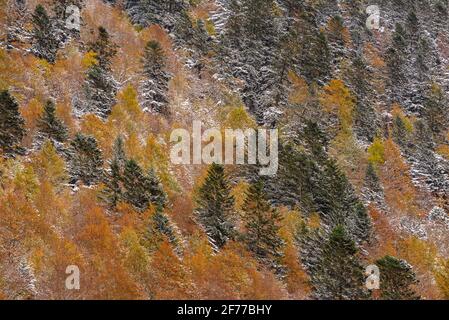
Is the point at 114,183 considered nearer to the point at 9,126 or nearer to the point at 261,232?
the point at 9,126

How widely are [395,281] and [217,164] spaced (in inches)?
583

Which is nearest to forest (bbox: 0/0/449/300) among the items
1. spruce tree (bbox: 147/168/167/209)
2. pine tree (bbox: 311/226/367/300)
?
pine tree (bbox: 311/226/367/300)

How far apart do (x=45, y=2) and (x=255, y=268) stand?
124 feet

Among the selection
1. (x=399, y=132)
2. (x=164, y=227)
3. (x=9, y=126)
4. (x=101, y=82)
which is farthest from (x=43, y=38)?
(x=399, y=132)

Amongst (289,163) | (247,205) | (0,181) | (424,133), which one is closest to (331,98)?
(424,133)

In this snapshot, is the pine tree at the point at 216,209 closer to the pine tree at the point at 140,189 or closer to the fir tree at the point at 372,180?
the pine tree at the point at 140,189

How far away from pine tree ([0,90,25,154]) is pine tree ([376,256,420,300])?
2712cm

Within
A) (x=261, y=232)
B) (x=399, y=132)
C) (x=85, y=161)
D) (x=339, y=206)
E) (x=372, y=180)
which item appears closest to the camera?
(x=261, y=232)

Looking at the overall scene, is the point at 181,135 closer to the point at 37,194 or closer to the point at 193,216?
the point at 193,216

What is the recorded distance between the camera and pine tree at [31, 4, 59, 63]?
157 ft

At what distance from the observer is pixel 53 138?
38969 mm

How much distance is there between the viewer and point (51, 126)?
39062 millimetres

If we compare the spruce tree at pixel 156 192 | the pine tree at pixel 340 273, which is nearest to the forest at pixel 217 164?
the pine tree at pixel 340 273

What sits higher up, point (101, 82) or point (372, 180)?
point (101, 82)
